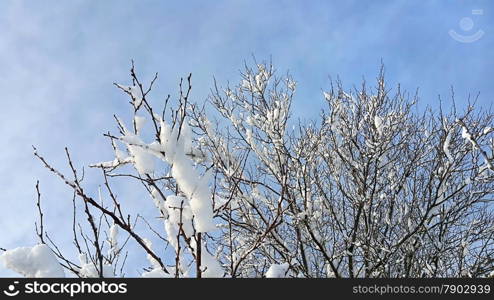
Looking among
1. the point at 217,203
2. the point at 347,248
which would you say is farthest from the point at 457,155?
the point at 217,203

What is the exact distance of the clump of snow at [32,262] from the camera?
171cm

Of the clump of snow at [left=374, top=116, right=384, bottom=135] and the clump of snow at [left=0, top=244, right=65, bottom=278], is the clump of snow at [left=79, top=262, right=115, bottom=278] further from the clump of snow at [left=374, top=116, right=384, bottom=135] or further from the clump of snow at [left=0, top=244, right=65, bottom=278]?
the clump of snow at [left=374, top=116, right=384, bottom=135]

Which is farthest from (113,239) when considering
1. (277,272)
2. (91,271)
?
(277,272)

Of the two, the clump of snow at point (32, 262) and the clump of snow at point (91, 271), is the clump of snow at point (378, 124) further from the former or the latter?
the clump of snow at point (32, 262)

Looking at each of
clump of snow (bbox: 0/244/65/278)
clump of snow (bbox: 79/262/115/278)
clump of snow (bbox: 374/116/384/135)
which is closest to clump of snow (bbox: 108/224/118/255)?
clump of snow (bbox: 79/262/115/278)

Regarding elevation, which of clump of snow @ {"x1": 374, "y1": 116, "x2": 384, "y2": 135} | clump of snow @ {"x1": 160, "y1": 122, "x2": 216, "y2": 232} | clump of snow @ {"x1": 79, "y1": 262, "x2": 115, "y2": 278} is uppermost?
clump of snow @ {"x1": 374, "y1": 116, "x2": 384, "y2": 135}

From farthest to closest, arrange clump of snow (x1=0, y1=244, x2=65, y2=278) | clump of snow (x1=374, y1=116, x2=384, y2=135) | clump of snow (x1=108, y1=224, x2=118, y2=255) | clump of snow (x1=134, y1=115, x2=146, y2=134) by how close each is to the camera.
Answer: clump of snow (x1=374, y1=116, x2=384, y2=135) → clump of snow (x1=108, y1=224, x2=118, y2=255) → clump of snow (x1=134, y1=115, x2=146, y2=134) → clump of snow (x1=0, y1=244, x2=65, y2=278)

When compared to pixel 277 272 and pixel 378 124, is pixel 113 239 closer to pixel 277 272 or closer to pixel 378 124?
pixel 277 272

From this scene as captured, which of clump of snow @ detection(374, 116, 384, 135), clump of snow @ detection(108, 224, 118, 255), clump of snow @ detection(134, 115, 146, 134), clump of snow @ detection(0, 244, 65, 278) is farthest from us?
clump of snow @ detection(374, 116, 384, 135)

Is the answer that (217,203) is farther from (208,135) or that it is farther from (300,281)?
(208,135)

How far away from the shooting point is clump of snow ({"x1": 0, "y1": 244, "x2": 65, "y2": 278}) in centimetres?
171

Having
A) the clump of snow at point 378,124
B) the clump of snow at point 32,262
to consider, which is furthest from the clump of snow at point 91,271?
the clump of snow at point 378,124

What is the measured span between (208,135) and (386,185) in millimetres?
3239

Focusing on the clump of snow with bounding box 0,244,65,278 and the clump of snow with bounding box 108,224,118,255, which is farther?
the clump of snow with bounding box 108,224,118,255
